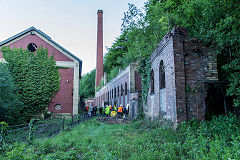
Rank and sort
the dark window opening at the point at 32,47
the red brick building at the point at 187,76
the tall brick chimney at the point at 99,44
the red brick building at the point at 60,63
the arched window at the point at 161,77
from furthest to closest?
the tall brick chimney at the point at 99,44 → the dark window opening at the point at 32,47 → the red brick building at the point at 60,63 → the arched window at the point at 161,77 → the red brick building at the point at 187,76

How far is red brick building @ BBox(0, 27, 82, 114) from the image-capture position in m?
19.2

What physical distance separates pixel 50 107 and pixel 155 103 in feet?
41.8

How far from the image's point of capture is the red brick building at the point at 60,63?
19203mm

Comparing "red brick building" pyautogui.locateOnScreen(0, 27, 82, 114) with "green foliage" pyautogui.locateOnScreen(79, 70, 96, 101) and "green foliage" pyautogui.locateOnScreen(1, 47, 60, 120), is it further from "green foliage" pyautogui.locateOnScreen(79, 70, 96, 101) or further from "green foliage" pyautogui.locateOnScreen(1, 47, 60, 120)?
"green foliage" pyautogui.locateOnScreen(79, 70, 96, 101)

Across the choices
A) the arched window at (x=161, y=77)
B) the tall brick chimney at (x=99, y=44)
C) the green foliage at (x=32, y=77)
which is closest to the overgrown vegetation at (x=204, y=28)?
the arched window at (x=161, y=77)

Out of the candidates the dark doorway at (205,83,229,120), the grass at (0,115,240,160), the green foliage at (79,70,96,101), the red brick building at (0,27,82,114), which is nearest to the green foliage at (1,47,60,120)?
the red brick building at (0,27,82,114)

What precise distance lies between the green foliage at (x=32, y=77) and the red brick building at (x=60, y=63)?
0.64 meters

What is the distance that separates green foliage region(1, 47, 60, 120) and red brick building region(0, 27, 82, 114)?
641 mm

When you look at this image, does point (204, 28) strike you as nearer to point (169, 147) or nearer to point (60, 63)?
point (169, 147)

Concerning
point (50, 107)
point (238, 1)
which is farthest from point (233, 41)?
point (50, 107)

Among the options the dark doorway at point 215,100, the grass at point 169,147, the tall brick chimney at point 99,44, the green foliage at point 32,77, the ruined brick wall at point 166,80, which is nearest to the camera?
the grass at point 169,147

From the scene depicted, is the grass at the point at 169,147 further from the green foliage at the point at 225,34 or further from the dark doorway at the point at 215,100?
A: the green foliage at the point at 225,34

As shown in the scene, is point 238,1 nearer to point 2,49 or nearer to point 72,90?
point 72,90

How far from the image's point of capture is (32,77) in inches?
730
